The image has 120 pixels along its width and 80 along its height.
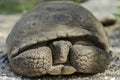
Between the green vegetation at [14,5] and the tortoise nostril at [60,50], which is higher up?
the green vegetation at [14,5]

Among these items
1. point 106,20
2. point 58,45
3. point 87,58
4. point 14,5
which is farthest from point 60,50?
point 14,5

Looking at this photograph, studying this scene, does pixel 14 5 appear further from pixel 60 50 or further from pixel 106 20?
pixel 60 50

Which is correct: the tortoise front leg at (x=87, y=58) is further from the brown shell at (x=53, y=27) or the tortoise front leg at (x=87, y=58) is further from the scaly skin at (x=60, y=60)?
the brown shell at (x=53, y=27)

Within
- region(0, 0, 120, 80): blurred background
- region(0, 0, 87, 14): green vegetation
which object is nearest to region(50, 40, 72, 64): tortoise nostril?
region(0, 0, 120, 80): blurred background

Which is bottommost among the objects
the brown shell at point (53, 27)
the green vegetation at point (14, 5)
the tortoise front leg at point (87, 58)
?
the tortoise front leg at point (87, 58)

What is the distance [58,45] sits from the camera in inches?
180

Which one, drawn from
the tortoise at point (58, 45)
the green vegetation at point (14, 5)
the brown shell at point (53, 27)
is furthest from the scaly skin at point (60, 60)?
the green vegetation at point (14, 5)

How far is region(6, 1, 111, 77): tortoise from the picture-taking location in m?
4.52

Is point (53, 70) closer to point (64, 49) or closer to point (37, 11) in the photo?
point (64, 49)

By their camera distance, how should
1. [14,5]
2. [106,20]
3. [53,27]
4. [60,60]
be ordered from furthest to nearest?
[14,5] < [106,20] < [53,27] < [60,60]

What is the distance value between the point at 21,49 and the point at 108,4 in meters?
6.31

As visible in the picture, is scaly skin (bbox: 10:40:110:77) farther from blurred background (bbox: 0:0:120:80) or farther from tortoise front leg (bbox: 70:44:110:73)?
blurred background (bbox: 0:0:120:80)

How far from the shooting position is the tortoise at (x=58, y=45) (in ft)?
14.8

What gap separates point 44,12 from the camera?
507 cm
